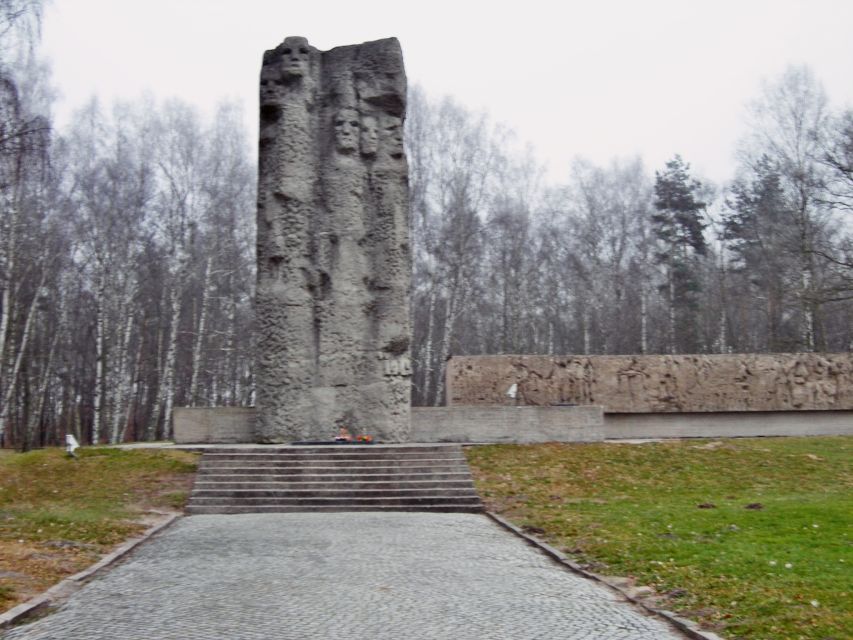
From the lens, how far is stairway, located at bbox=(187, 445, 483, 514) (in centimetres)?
1252

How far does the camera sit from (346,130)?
55.0 ft

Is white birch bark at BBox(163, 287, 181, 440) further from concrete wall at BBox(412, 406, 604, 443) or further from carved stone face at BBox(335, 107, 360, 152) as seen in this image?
carved stone face at BBox(335, 107, 360, 152)

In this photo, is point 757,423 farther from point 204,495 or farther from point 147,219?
point 147,219

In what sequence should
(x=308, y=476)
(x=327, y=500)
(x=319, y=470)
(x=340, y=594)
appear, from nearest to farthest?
1. (x=340, y=594)
2. (x=327, y=500)
3. (x=308, y=476)
4. (x=319, y=470)

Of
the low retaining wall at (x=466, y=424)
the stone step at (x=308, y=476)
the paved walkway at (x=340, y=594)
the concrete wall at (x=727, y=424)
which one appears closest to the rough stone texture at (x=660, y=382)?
the concrete wall at (x=727, y=424)

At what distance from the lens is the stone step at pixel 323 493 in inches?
499

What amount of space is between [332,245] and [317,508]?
5.97m

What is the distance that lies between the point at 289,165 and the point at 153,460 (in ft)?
20.9

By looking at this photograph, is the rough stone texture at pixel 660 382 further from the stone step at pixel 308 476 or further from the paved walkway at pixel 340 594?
the paved walkway at pixel 340 594

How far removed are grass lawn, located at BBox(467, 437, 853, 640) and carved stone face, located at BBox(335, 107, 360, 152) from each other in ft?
22.3

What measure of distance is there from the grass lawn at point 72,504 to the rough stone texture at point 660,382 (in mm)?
8363

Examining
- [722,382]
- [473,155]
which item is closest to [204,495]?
[722,382]

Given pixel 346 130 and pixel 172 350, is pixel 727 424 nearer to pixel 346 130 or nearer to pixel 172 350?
pixel 346 130

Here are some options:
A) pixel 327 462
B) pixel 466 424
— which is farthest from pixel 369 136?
pixel 327 462
